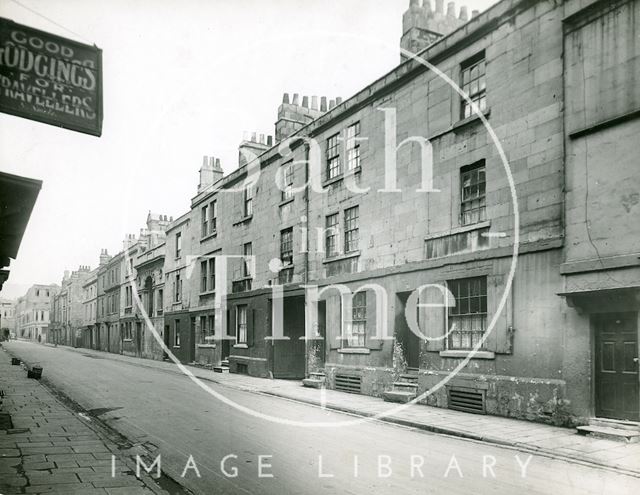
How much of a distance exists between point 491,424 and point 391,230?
21.0ft

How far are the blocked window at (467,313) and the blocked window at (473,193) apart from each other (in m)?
1.50

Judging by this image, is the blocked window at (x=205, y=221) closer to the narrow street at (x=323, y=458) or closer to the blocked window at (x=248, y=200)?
the blocked window at (x=248, y=200)

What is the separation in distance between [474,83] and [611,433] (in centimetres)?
850

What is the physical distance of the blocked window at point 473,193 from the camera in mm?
13094

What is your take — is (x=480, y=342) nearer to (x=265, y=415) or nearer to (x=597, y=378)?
(x=597, y=378)

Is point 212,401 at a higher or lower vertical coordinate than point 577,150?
lower

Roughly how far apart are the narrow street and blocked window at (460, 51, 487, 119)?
25.8 feet

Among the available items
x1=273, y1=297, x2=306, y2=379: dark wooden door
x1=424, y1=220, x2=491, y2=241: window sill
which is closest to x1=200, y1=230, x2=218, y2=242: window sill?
x1=273, y1=297, x2=306, y2=379: dark wooden door

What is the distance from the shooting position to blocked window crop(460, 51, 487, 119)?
13.4 metres

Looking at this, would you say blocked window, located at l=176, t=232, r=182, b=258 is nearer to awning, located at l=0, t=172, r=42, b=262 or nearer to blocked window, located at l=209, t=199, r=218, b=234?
blocked window, located at l=209, t=199, r=218, b=234

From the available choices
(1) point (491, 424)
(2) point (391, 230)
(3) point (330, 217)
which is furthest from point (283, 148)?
(1) point (491, 424)

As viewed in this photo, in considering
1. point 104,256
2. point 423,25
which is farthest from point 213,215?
point 104,256

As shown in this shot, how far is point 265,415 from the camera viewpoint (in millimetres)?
12430

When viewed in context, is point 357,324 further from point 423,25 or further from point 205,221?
point 205,221
